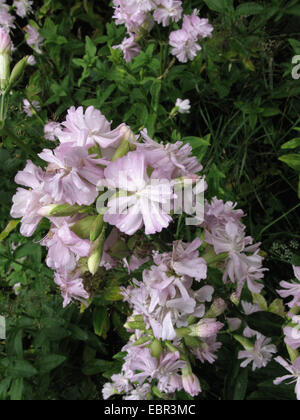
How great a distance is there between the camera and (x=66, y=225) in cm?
Answer: 57

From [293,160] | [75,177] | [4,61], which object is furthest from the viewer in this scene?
[293,160]

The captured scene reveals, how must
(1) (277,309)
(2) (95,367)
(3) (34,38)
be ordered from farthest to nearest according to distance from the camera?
(3) (34,38)
(2) (95,367)
(1) (277,309)

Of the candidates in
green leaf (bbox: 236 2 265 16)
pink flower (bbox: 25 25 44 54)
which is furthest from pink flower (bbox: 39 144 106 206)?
pink flower (bbox: 25 25 44 54)

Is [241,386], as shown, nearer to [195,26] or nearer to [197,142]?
[197,142]

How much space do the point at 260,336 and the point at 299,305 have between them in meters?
0.14

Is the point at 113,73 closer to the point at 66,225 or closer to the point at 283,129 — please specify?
the point at 283,129

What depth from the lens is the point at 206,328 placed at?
2.21 ft

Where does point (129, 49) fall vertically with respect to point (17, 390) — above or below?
above

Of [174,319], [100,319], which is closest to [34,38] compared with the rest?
[100,319]

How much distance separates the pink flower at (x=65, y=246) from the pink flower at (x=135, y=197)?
2.8 inches

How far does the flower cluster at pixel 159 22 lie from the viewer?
1.14 meters

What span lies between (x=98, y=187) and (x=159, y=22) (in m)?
0.84

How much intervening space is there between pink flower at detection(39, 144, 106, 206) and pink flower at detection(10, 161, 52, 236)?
2.0 inches

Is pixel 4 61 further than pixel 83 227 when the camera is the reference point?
Yes
